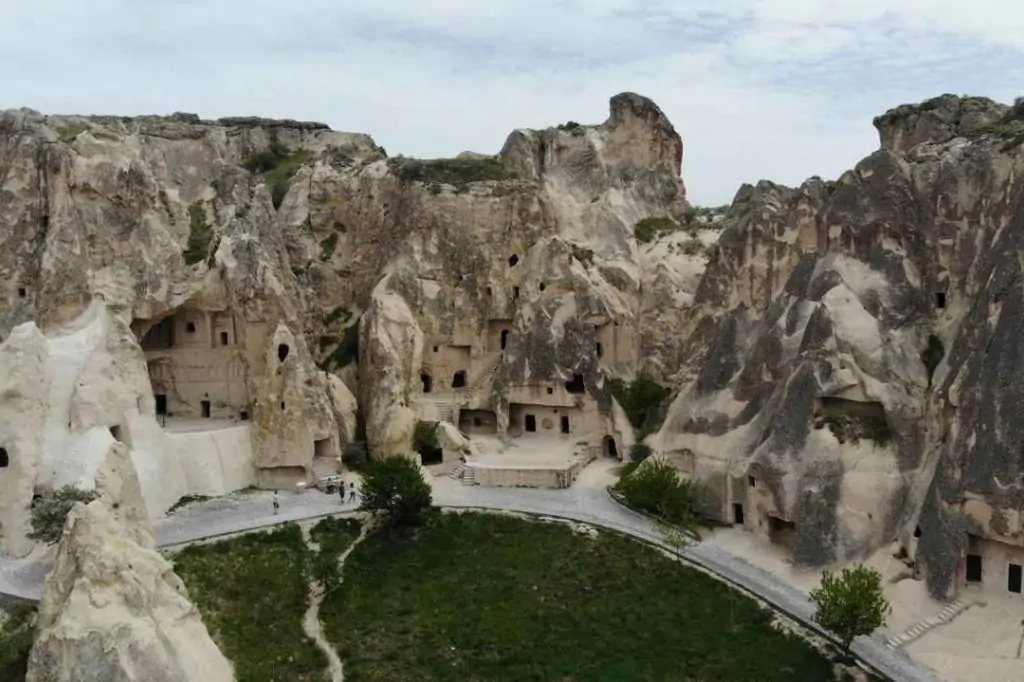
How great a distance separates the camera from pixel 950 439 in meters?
28.7

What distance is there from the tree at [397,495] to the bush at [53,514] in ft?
29.4

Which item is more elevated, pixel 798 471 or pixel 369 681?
pixel 798 471

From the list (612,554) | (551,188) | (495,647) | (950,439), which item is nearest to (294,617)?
(495,647)

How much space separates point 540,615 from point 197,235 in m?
23.8

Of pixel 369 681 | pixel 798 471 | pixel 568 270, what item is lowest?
pixel 369 681

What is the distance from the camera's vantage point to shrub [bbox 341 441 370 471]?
39.6 meters

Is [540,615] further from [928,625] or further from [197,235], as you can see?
[197,235]

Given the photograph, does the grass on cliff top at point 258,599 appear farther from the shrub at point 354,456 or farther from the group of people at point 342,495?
the shrub at point 354,456

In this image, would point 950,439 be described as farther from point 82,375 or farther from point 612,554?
point 82,375

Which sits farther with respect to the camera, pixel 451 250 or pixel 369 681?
pixel 451 250

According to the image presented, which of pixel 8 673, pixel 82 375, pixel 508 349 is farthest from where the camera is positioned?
pixel 508 349

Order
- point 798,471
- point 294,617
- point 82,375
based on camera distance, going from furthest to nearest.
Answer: point 82,375 → point 798,471 → point 294,617

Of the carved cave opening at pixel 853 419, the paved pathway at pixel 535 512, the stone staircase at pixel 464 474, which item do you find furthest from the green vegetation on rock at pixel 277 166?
the carved cave opening at pixel 853 419

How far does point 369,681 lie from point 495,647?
→ 3691 mm
